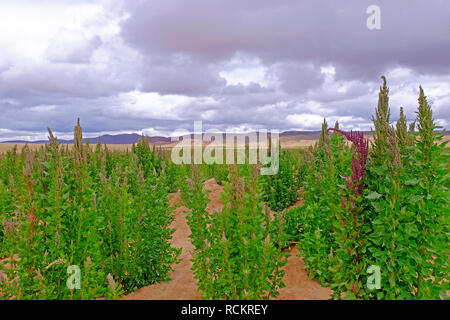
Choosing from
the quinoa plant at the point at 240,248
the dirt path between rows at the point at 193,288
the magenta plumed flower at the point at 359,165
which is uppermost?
the magenta plumed flower at the point at 359,165

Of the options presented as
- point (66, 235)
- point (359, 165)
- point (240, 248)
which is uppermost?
point (359, 165)

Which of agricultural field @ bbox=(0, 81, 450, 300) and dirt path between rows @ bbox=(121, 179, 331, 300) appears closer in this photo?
agricultural field @ bbox=(0, 81, 450, 300)

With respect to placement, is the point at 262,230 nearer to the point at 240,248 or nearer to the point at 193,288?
the point at 240,248

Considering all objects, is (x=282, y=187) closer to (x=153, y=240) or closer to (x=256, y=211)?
(x=153, y=240)

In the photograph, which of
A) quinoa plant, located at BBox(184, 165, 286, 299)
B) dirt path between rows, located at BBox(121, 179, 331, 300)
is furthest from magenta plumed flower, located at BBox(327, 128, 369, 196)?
dirt path between rows, located at BBox(121, 179, 331, 300)

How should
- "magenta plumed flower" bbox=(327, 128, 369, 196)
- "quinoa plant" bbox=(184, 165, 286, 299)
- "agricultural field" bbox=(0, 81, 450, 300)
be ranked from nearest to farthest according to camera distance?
"agricultural field" bbox=(0, 81, 450, 300)
"magenta plumed flower" bbox=(327, 128, 369, 196)
"quinoa plant" bbox=(184, 165, 286, 299)

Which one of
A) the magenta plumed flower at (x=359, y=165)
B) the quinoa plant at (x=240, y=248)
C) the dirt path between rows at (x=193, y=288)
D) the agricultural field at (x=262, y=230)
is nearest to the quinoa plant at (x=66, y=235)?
the agricultural field at (x=262, y=230)

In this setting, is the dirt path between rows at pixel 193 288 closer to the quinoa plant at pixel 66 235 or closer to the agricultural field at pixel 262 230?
the agricultural field at pixel 262 230

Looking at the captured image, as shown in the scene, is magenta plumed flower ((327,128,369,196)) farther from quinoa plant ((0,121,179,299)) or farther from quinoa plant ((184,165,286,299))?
quinoa plant ((0,121,179,299))

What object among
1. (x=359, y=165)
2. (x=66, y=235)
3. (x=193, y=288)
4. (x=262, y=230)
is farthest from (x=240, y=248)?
(x=66, y=235)

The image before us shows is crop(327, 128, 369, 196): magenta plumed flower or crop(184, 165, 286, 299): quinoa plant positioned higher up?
crop(327, 128, 369, 196): magenta plumed flower

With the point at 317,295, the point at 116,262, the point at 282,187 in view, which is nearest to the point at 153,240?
the point at 116,262
